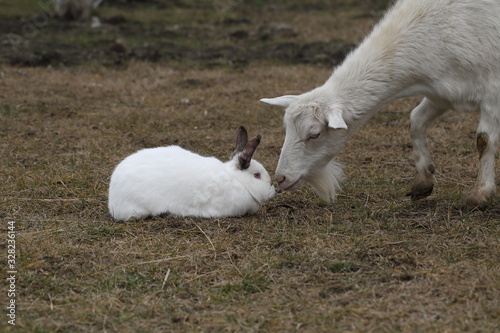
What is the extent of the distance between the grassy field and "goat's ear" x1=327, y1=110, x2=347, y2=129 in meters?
0.65

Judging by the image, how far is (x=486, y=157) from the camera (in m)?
4.89

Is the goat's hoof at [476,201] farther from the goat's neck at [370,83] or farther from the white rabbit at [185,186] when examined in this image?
the white rabbit at [185,186]

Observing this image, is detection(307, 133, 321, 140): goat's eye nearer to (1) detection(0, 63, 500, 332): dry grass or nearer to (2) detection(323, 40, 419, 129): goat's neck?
(2) detection(323, 40, 419, 129): goat's neck

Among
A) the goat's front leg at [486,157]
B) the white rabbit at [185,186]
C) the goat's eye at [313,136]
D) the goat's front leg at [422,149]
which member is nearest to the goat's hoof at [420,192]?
the goat's front leg at [422,149]

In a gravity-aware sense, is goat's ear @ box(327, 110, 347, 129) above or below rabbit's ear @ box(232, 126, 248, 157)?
above

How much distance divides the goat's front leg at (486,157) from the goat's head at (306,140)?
934 millimetres

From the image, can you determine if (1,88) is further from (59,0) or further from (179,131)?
(59,0)

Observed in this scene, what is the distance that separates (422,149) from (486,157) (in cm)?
63

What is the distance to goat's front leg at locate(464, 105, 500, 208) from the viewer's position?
4.82m

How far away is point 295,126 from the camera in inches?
189

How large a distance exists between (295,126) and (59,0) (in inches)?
444

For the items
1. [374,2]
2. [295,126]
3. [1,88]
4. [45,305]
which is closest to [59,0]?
[1,88]

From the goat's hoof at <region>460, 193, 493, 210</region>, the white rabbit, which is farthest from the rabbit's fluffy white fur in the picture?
the goat's hoof at <region>460, 193, 493, 210</region>

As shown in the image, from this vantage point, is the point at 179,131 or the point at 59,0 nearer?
the point at 179,131
